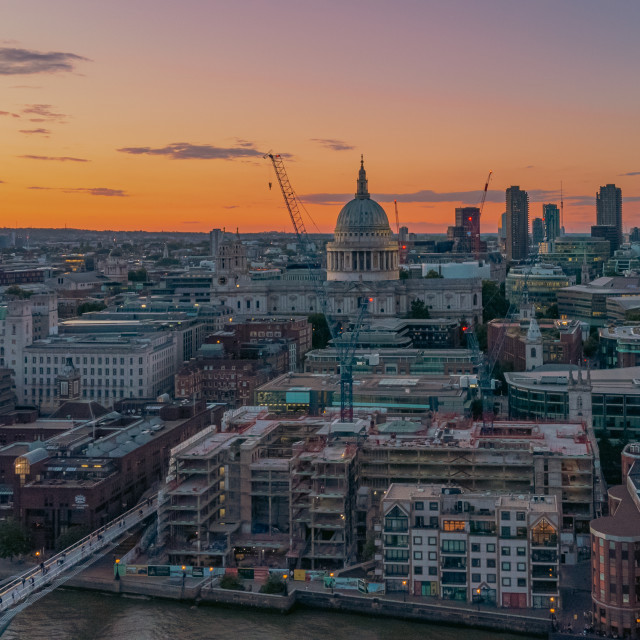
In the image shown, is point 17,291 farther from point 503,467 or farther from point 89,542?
point 503,467

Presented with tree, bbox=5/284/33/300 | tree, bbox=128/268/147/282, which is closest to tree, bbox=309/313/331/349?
tree, bbox=5/284/33/300

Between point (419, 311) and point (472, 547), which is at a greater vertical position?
point (419, 311)

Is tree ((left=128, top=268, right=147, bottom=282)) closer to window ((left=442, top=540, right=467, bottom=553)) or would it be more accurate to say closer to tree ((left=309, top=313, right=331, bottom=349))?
tree ((left=309, top=313, right=331, bottom=349))

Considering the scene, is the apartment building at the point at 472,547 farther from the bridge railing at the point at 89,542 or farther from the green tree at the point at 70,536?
the green tree at the point at 70,536

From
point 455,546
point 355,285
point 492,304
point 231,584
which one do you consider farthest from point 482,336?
point 231,584

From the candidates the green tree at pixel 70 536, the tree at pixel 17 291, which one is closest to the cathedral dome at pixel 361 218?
the tree at pixel 17 291

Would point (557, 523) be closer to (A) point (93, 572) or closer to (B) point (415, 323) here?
(A) point (93, 572)

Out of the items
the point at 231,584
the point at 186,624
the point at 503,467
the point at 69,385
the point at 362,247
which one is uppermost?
the point at 362,247
